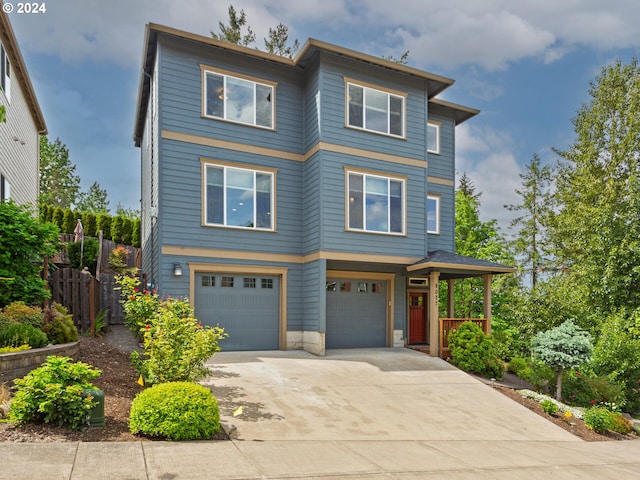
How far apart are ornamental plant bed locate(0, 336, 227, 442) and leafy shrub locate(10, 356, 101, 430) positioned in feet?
0.38

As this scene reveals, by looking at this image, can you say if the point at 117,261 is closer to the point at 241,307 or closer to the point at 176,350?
the point at 241,307

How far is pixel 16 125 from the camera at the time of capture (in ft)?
49.2

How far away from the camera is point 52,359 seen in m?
6.42

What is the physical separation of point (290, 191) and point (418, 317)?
647 centimetres

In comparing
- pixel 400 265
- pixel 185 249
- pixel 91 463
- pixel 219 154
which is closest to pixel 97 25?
pixel 219 154

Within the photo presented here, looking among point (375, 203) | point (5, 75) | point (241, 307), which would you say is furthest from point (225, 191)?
point (5, 75)

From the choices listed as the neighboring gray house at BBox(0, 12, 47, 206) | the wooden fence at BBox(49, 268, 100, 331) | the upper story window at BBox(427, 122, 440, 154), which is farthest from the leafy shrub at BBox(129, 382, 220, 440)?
the upper story window at BBox(427, 122, 440, 154)

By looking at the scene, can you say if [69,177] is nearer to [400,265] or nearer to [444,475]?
[400,265]

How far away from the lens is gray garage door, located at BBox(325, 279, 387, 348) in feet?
50.5

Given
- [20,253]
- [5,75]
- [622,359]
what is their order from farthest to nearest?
1. [622,359]
2. [5,75]
3. [20,253]

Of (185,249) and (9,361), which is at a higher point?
(185,249)

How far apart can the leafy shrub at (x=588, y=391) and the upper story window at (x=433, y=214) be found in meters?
6.27

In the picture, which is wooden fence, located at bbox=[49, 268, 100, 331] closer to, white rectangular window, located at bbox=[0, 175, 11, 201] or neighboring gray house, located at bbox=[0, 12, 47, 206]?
white rectangular window, located at bbox=[0, 175, 11, 201]

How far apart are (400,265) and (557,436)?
7133 millimetres
